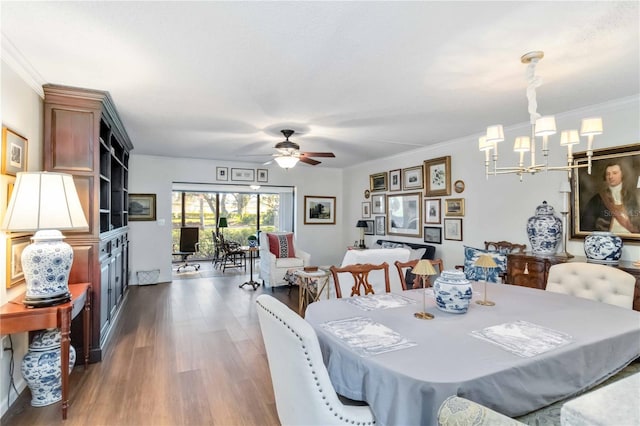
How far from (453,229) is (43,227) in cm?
472

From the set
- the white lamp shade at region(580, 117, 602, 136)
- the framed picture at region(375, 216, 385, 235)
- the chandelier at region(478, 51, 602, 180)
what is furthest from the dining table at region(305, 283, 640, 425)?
the framed picture at region(375, 216, 385, 235)

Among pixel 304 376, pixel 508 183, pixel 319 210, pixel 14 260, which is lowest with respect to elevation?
pixel 304 376

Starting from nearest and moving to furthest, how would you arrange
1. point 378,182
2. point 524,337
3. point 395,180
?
1. point 524,337
2. point 395,180
3. point 378,182

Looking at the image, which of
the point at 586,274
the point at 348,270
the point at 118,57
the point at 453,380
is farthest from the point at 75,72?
the point at 586,274

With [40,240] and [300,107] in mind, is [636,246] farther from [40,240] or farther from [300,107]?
[40,240]

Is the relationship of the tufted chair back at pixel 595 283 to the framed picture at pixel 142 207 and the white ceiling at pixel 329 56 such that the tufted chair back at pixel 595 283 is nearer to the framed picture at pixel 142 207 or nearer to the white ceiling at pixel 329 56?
the white ceiling at pixel 329 56

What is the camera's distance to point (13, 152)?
2.26 meters

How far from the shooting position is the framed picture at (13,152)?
2.14m

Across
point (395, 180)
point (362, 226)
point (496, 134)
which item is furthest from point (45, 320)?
Result: point (362, 226)

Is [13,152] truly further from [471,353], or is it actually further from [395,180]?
[395,180]

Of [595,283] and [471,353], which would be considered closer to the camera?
[471,353]

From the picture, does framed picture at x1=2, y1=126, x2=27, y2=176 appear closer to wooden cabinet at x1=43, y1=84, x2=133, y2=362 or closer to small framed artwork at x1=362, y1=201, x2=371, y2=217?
wooden cabinet at x1=43, y1=84, x2=133, y2=362

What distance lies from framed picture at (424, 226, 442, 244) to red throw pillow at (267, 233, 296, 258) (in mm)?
2384

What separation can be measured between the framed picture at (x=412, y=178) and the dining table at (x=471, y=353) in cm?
370
